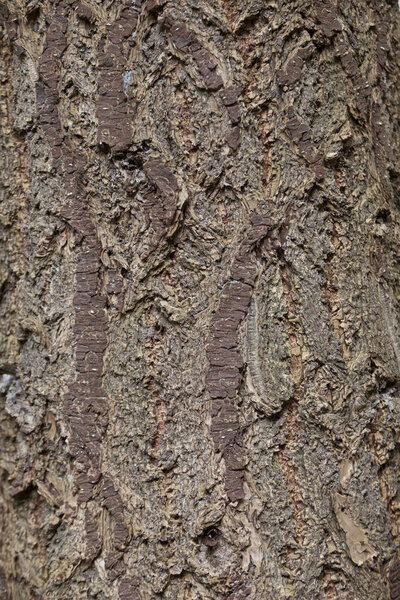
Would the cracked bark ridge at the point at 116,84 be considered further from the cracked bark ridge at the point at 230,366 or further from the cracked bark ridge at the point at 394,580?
the cracked bark ridge at the point at 394,580

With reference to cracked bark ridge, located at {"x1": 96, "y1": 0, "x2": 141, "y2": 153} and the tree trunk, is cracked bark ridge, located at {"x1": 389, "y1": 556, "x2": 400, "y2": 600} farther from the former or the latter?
cracked bark ridge, located at {"x1": 96, "y1": 0, "x2": 141, "y2": 153}

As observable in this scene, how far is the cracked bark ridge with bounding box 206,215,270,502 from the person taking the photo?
0.77 metres

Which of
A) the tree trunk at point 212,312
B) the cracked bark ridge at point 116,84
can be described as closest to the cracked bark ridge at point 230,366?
the tree trunk at point 212,312

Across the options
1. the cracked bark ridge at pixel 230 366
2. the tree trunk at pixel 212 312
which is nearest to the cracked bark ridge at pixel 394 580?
the tree trunk at pixel 212 312

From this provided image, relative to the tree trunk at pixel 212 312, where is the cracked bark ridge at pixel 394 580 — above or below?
below

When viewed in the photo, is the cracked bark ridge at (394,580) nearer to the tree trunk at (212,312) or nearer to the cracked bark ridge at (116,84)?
the tree trunk at (212,312)

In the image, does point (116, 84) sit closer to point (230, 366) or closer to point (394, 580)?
point (230, 366)

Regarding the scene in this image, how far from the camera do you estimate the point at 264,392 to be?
785mm

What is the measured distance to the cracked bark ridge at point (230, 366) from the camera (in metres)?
0.77

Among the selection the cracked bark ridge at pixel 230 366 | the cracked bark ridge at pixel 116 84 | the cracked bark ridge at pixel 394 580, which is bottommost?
the cracked bark ridge at pixel 394 580

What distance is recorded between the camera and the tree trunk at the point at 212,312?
2.57 ft

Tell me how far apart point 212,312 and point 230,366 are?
8 cm

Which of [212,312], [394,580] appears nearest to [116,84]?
[212,312]

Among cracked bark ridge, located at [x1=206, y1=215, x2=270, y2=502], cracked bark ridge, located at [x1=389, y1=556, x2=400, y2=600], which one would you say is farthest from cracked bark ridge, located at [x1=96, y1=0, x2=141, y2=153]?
cracked bark ridge, located at [x1=389, y1=556, x2=400, y2=600]
